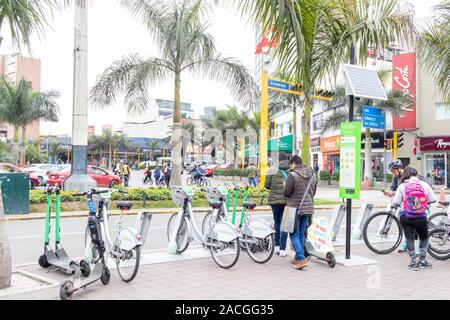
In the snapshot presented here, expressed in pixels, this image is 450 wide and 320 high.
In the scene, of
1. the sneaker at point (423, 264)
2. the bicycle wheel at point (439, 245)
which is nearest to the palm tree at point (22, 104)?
the bicycle wheel at point (439, 245)

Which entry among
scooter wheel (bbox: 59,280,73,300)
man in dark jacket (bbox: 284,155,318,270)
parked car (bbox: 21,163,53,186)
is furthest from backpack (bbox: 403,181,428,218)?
parked car (bbox: 21,163,53,186)

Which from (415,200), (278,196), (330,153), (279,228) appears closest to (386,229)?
(415,200)

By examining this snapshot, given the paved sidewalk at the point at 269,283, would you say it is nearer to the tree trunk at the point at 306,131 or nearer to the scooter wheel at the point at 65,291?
the scooter wheel at the point at 65,291

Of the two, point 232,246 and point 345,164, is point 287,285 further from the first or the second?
point 345,164

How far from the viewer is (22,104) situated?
34.6 metres

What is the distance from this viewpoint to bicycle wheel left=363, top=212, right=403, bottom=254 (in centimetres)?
857

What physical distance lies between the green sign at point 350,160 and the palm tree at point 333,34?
96 cm

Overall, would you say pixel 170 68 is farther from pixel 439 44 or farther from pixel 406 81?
pixel 406 81

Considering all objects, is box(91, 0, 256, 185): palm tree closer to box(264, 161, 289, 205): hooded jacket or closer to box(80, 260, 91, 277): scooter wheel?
box(264, 161, 289, 205): hooded jacket

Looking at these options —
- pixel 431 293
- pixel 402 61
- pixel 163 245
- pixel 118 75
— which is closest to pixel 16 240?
pixel 163 245

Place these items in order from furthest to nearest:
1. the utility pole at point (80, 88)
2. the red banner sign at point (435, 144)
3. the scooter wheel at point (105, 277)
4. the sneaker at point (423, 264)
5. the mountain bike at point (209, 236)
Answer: the red banner sign at point (435, 144) < the utility pole at point (80, 88) < the sneaker at point (423, 264) < the mountain bike at point (209, 236) < the scooter wheel at point (105, 277)

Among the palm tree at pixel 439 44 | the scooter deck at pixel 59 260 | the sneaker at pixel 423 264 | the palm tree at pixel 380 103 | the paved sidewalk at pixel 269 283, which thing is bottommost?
the paved sidewalk at pixel 269 283

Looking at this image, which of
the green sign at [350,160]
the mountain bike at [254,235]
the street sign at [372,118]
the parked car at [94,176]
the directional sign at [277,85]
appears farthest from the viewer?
the street sign at [372,118]

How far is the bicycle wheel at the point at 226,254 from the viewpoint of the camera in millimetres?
7032
